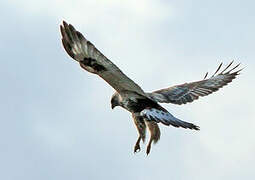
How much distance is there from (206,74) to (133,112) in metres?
4.55

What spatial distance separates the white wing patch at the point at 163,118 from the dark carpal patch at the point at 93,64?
1097 mm

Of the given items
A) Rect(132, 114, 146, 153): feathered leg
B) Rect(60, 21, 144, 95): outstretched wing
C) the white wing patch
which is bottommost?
the white wing patch

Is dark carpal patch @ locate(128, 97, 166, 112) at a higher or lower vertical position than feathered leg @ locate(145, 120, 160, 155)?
lower

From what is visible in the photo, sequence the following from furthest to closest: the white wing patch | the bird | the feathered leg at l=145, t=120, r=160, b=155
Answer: the feathered leg at l=145, t=120, r=160, b=155 < the bird < the white wing patch

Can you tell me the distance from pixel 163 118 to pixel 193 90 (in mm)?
3873

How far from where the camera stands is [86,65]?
18.4m

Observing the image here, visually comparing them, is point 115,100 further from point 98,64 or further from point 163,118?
point 163,118

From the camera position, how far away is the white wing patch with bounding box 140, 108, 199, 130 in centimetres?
1658

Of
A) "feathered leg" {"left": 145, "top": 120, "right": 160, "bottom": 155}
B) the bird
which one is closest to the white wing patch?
the bird

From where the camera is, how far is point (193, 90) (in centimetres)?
2114

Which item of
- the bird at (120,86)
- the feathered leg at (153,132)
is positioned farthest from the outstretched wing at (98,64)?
the feathered leg at (153,132)

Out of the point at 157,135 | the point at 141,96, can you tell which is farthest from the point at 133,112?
the point at 157,135

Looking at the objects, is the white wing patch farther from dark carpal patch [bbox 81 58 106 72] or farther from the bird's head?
dark carpal patch [bbox 81 58 106 72]

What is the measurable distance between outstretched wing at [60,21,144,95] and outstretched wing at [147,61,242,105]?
1071mm
